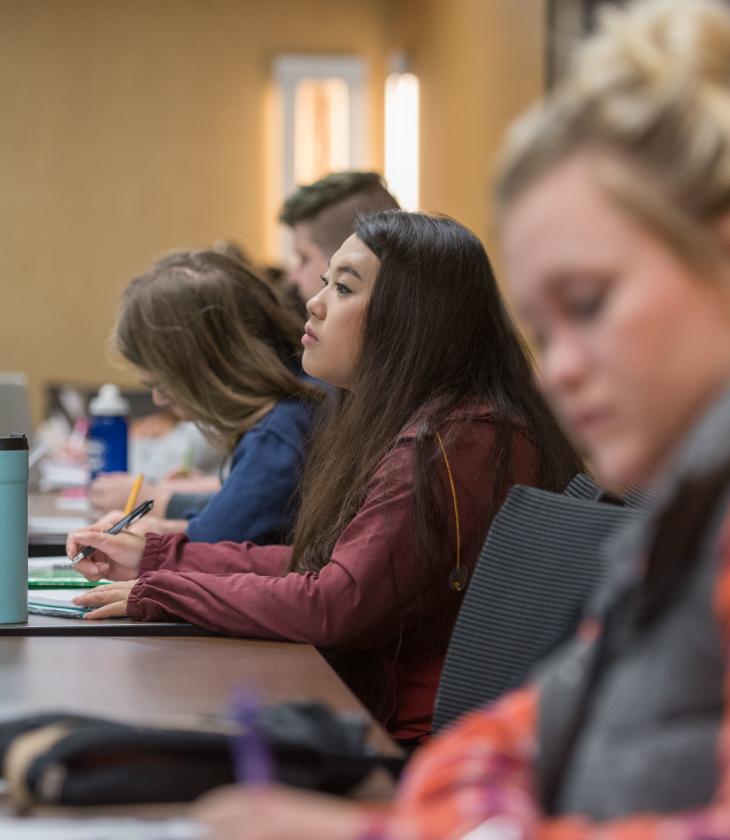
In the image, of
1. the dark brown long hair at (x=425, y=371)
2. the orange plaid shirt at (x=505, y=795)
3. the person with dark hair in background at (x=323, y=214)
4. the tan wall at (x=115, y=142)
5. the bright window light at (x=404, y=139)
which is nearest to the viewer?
the orange plaid shirt at (x=505, y=795)

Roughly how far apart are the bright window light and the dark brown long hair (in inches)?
217

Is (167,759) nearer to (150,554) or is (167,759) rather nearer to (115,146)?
(150,554)

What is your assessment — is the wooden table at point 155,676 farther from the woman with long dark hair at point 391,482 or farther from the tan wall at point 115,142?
the tan wall at point 115,142

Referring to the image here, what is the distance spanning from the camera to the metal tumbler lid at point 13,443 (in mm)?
1527

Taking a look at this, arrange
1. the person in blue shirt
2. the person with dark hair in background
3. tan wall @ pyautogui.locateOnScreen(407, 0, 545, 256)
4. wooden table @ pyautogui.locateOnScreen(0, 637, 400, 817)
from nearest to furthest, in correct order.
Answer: wooden table @ pyautogui.locateOnScreen(0, 637, 400, 817), the person in blue shirt, the person with dark hair in background, tan wall @ pyautogui.locateOnScreen(407, 0, 545, 256)

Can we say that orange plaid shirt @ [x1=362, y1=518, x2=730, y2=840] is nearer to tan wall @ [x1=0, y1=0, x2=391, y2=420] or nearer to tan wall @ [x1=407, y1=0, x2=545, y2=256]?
tan wall @ [x1=407, y1=0, x2=545, y2=256]

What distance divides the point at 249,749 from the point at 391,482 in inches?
31.0

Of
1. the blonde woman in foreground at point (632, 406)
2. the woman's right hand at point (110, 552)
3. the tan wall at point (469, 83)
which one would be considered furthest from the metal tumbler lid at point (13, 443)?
the tan wall at point (469, 83)

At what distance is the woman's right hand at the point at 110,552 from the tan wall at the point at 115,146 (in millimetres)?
5843

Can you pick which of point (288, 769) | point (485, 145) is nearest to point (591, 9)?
point (485, 145)

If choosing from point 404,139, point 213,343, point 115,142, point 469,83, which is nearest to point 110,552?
point 213,343

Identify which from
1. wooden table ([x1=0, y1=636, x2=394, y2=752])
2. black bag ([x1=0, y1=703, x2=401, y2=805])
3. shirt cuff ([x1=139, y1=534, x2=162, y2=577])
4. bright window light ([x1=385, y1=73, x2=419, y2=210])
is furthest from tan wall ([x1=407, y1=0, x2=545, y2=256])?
black bag ([x1=0, y1=703, x2=401, y2=805])

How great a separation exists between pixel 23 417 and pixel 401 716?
2492mm

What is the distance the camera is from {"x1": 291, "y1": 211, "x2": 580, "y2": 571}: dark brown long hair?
68.7 inches
